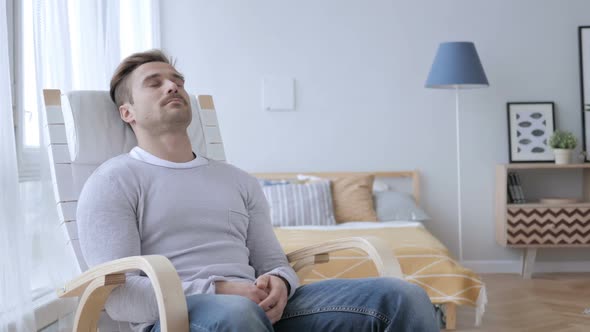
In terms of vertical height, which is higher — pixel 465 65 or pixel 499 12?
pixel 499 12

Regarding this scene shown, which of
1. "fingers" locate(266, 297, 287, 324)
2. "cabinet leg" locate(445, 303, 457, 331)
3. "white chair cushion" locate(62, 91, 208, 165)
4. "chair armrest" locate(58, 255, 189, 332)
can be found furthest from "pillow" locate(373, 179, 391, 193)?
"chair armrest" locate(58, 255, 189, 332)

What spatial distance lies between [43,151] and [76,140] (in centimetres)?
82

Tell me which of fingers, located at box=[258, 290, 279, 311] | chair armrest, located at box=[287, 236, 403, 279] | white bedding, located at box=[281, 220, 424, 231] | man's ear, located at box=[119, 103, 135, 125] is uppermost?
man's ear, located at box=[119, 103, 135, 125]

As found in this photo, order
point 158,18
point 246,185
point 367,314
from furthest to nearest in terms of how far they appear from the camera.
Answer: point 158,18, point 246,185, point 367,314

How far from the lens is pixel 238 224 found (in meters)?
2.03

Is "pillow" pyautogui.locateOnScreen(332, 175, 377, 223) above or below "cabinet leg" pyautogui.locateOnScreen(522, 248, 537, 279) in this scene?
above

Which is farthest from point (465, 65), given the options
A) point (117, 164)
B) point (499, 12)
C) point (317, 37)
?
point (117, 164)

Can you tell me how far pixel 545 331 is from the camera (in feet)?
11.5

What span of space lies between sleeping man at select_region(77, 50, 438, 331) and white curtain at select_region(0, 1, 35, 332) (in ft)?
1.52

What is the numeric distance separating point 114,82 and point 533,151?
364 cm

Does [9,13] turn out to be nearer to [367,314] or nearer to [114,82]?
[114,82]

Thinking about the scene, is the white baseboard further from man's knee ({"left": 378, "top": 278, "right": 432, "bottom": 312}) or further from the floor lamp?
man's knee ({"left": 378, "top": 278, "right": 432, "bottom": 312})

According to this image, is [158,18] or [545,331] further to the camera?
[158,18]

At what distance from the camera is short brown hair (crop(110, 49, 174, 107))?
2156mm
